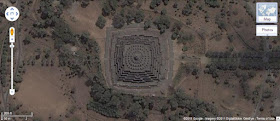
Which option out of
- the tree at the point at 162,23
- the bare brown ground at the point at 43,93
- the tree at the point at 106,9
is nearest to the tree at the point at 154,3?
the tree at the point at 162,23

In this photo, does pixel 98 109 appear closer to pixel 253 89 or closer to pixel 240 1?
pixel 253 89

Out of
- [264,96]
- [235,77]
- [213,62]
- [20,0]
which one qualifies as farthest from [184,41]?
[20,0]

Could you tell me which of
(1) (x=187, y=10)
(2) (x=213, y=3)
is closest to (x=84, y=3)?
(1) (x=187, y=10)

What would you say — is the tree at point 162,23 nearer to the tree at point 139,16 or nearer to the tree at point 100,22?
the tree at point 139,16

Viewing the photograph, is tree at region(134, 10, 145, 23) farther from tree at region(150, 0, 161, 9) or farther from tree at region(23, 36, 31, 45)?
tree at region(23, 36, 31, 45)

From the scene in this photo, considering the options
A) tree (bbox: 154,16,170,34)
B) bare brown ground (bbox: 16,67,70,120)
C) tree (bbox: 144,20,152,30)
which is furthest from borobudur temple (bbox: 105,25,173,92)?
bare brown ground (bbox: 16,67,70,120)

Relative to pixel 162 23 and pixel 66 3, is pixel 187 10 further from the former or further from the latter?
pixel 66 3
